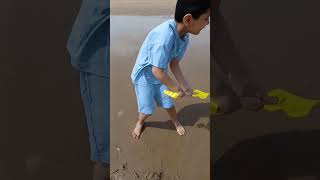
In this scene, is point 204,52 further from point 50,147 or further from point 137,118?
point 50,147

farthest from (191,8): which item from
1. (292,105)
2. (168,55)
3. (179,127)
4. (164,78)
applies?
(292,105)

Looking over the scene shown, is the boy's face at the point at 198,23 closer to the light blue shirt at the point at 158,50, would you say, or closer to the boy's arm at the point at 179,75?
the light blue shirt at the point at 158,50

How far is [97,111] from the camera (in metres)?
2.21

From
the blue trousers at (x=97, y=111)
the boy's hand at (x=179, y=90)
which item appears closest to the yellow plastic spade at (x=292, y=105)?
the boy's hand at (x=179, y=90)

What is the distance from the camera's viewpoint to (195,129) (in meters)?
2.13

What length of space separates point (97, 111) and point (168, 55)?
1.51 ft

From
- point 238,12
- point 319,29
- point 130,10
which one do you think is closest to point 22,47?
point 130,10

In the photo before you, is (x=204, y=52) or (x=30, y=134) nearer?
(x=204, y=52)

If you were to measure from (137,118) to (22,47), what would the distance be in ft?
2.28

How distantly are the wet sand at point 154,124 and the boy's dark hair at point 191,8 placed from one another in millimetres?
70

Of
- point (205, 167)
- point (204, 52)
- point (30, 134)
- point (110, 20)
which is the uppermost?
point (110, 20)

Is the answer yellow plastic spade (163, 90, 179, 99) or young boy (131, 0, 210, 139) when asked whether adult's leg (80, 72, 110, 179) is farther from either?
yellow plastic spade (163, 90, 179, 99)

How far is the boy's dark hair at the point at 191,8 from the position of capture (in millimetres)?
2061

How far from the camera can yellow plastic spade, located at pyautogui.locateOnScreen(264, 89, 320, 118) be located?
83.4 inches
